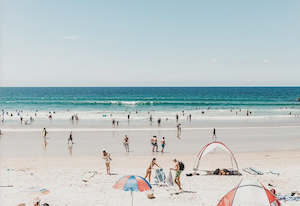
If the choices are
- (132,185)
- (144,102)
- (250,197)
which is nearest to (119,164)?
(132,185)

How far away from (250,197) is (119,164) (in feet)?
31.2

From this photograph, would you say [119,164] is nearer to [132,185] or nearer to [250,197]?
[132,185]

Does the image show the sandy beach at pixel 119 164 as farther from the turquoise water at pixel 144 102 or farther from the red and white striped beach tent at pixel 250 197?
the turquoise water at pixel 144 102

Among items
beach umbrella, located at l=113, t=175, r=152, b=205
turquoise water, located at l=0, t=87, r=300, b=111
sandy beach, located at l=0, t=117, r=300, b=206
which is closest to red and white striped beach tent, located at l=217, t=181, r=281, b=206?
beach umbrella, located at l=113, t=175, r=152, b=205

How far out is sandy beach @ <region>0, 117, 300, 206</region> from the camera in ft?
33.6

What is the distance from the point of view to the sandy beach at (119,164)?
33.6ft

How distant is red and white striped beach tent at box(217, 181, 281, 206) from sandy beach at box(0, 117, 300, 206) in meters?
2.69

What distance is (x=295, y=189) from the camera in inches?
433

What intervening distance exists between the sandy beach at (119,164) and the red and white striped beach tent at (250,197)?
8.82 feet

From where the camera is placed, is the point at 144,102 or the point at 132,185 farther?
the point at 144,102

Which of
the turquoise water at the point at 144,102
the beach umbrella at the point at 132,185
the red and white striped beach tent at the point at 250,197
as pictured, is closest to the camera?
the red and white striped beach tent at the point at 250,197

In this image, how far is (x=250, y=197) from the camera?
23.4 ft

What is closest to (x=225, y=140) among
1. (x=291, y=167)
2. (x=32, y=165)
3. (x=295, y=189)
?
(x=291, y=167)

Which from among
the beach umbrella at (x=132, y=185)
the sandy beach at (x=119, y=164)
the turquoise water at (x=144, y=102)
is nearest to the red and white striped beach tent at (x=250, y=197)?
the beach umbrella at (x=132, y=185)
